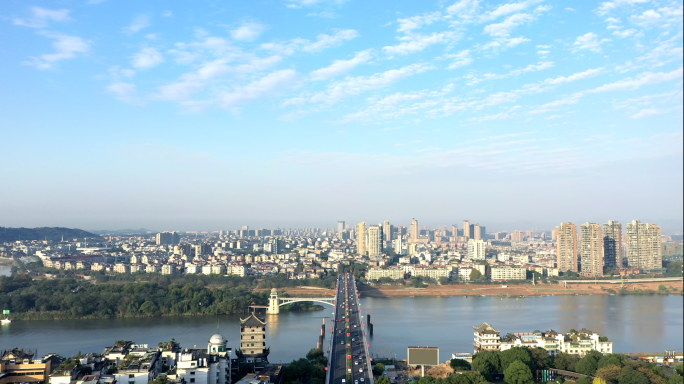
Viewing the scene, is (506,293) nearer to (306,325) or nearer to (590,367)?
(306,325)

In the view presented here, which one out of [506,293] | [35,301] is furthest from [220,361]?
[506,293]

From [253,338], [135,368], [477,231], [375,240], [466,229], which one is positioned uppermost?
[466,229]

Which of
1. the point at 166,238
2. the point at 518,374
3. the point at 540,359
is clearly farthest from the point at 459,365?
the point at 166,238

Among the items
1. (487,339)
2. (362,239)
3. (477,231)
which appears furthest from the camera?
(477,231)

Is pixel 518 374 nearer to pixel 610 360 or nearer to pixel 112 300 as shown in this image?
pixel 610 360

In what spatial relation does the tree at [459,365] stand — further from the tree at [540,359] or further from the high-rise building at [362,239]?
the high-rise building at [362,239]

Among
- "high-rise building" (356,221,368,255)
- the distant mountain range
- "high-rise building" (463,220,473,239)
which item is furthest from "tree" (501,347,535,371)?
"high-rise building" (463,220,473,239)
